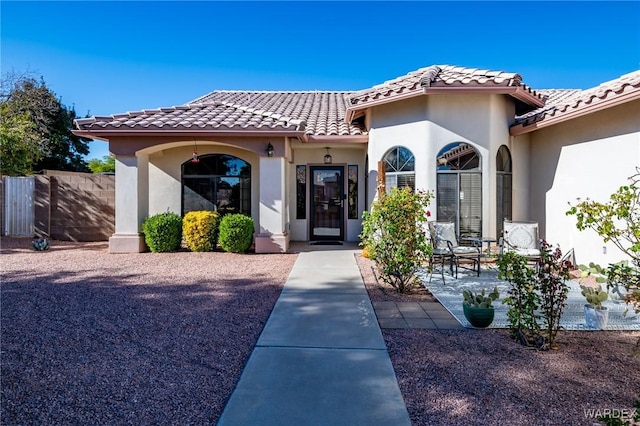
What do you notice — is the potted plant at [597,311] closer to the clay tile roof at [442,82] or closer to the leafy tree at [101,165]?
the clay tile roof at [442,82]

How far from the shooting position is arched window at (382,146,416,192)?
9.94 metres

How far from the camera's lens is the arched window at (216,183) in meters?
12.1

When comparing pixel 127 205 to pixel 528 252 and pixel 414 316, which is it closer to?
pixel 414 316

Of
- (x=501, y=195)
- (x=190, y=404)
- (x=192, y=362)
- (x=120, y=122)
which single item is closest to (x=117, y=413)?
(x=190, y=404)

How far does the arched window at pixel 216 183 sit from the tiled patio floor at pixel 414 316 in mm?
7695

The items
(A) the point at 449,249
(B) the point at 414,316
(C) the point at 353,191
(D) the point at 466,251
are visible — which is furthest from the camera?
(C) the point at 353,191

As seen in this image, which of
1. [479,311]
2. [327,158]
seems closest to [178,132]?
[327,158]

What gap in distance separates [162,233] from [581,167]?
10.8 meters

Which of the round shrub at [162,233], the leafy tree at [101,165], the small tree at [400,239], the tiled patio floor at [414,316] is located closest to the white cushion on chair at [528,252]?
the small tree at [400,239]

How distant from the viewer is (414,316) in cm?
526

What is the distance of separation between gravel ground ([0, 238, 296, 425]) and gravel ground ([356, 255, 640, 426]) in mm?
1766

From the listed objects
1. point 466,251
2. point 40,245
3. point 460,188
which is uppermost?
point 460,188

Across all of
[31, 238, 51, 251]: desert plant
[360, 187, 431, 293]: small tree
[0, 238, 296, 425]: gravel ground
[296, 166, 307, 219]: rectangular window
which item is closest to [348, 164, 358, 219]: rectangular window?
[296, 166, 307, 219]: rectangular window

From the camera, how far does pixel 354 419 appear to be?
281cm
